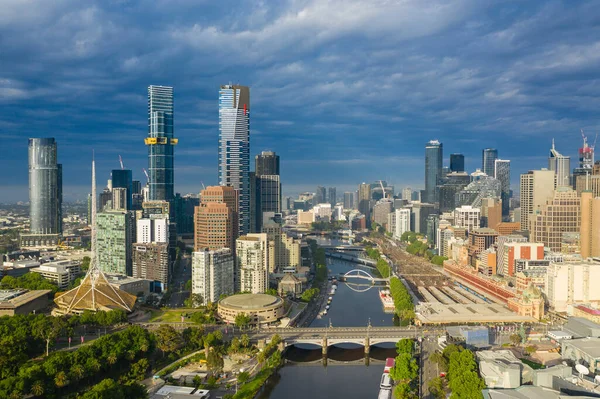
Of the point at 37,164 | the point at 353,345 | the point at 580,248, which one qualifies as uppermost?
the point at 37,164

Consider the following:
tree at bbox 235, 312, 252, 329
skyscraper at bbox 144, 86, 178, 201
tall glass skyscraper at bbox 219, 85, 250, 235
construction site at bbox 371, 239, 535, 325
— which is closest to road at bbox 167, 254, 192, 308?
tree at bbox 235, 312, 252, 329

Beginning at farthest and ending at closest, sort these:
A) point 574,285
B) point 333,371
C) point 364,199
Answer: point 364,199 < point 574,285 < point 333,371

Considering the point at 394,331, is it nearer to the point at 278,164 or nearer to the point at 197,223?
the point at 197,223

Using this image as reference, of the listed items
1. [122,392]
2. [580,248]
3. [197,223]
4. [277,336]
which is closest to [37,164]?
[197,223]

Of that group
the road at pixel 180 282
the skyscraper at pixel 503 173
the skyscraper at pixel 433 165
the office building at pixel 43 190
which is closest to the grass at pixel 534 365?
the road at pixel 180 282

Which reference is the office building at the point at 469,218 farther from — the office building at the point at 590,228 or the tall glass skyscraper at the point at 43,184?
the tall glass skyscraper at the point at 43,184

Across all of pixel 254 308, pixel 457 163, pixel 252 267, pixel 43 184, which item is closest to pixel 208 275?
pixel 252 267

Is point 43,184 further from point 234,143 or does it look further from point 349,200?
point 349,200

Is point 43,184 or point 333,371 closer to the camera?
point 333,371
